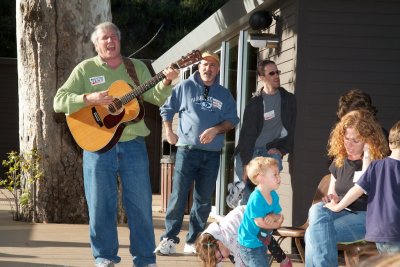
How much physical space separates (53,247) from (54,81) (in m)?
3.80

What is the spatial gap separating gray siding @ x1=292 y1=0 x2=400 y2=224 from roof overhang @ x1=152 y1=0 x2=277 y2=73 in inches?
33.8

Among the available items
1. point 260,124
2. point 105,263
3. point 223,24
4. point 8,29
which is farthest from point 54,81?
point 8,29

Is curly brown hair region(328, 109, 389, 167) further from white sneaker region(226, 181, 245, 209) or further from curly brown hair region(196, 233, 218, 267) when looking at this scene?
white sneaker region(226, 181, 245, 209)

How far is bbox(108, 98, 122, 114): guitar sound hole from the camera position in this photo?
232 inches

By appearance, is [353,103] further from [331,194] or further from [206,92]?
[206,92]

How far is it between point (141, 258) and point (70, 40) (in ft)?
18.8

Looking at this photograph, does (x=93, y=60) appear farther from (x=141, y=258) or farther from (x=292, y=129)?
(x=292, y=129)

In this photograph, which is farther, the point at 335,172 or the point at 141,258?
the point at 141,258

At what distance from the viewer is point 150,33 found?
40.6m

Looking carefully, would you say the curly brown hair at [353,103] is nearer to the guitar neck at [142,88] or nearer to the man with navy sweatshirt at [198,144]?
the man with navy sweatshirt at [198,144]

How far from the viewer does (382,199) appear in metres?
4.95

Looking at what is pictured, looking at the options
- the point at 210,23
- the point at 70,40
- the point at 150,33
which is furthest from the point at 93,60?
the point at 150,33

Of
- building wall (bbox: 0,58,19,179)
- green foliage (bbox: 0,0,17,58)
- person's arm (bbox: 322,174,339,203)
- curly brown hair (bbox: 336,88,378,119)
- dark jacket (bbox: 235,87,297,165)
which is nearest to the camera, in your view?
person's arm (bbox: 322,174,339,203)

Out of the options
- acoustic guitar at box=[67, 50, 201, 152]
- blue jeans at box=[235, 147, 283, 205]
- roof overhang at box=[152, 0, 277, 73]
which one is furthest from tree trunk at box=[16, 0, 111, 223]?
acoustic guitar at box=[67, 50, 201, 152]
